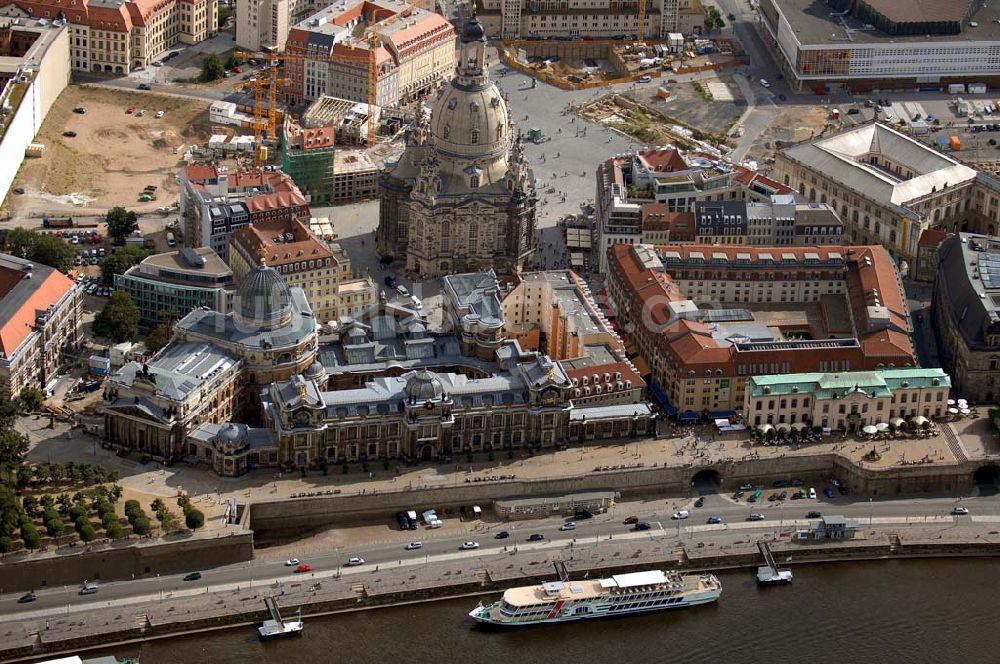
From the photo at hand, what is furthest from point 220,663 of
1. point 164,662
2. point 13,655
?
point 13,655

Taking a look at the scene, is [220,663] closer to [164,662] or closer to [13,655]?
[164,662]

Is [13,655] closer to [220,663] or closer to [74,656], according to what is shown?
[74,656]

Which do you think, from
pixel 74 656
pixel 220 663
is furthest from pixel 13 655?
pixel 220 663
